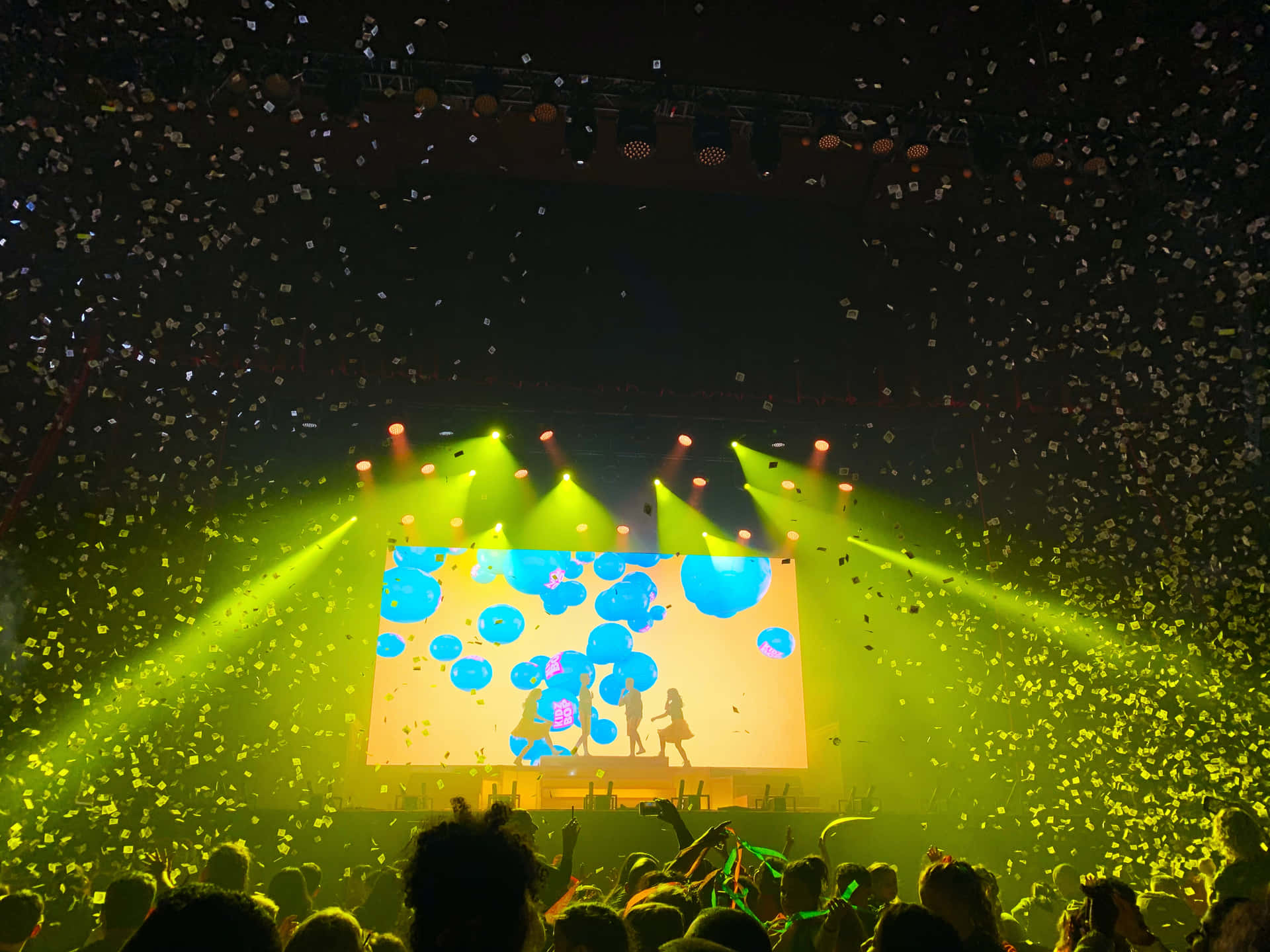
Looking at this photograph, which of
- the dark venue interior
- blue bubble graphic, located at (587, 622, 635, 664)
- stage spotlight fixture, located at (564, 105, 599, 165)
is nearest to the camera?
the dark venue interior

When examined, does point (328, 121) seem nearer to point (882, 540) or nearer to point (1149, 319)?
point (1149, 319)

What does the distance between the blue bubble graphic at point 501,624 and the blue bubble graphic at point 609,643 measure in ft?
2.85

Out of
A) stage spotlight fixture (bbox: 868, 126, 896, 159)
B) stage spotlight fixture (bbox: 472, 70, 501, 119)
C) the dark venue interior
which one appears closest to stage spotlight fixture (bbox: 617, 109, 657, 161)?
the dark venue interior

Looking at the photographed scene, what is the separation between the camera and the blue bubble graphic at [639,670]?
33.9 feet

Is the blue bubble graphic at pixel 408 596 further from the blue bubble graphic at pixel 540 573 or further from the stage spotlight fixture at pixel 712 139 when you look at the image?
the stage spotlight fixture at pixel 712 139

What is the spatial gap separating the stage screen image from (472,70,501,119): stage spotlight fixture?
5858 millimetres

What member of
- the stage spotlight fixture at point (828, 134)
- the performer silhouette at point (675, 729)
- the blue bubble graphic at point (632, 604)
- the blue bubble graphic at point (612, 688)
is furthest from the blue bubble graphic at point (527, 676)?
the stage spotlight fixture at point (828, 134)

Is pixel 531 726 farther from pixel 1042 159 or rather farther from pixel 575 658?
pixel 1042 159

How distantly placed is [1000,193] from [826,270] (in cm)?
173

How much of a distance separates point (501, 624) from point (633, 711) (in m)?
1.90

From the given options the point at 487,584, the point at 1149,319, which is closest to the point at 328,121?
the point at 487,584

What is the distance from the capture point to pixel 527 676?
33.3 ft

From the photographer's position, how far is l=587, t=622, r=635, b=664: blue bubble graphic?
10414 mm

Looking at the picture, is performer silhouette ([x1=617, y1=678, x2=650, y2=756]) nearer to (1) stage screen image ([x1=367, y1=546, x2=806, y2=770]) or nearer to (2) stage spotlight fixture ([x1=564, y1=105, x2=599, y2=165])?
(1) stage screen image ([x1=367, y1=546, x2=806, y2=770])
